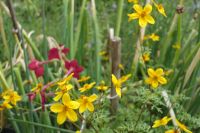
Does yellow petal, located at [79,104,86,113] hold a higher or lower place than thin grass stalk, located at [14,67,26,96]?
higher

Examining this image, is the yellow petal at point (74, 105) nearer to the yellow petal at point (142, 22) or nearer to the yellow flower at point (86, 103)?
the yellow flower at point (86, 103)

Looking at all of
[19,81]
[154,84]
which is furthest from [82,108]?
[19,81]

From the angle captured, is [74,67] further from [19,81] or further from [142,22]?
[142,22]

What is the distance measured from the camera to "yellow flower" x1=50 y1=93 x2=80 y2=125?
3.30 feet

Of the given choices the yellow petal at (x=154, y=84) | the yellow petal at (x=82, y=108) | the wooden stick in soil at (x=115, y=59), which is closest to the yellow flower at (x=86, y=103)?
the yellow petal at (x=82, y=108)

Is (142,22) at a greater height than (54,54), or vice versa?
(142,22)

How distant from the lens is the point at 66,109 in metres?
1.02

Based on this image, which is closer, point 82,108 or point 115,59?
point 82,108

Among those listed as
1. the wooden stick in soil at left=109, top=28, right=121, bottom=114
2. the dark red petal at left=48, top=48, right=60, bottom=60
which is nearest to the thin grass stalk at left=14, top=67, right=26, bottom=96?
the dark red petal at left=48, top=48, right=60, bottom=60

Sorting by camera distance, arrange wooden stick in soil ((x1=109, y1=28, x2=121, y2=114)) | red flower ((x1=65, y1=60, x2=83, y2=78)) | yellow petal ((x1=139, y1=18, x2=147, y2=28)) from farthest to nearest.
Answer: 1. red flower ((x1=65, y1=60, x2=83, y2=78))
2. wooden stick in soil ((x1=109, y1=28, x2=121, y2=114))
3. yellow petal ((x1=139, y1=18, x2=147, y2=28))

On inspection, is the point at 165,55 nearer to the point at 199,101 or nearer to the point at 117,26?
the point at 117,26

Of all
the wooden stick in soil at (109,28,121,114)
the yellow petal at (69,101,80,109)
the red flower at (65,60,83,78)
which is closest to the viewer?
the yellow petal at (69,101,80,109)

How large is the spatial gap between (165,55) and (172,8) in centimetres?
21

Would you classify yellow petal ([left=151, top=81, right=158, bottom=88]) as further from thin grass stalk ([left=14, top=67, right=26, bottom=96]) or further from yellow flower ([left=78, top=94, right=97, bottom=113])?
thin grass stalk ([left=14, top=67, right=26, bottom=96])
